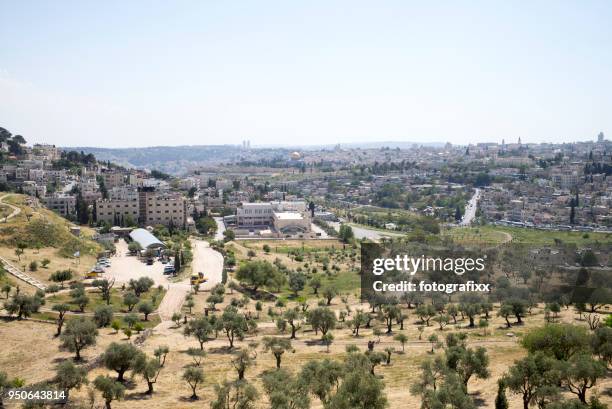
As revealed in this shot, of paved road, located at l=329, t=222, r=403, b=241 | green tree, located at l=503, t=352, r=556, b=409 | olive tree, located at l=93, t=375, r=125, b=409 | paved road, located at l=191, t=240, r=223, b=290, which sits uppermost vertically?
green tree, located at l=503, t=352, r=556, b=409

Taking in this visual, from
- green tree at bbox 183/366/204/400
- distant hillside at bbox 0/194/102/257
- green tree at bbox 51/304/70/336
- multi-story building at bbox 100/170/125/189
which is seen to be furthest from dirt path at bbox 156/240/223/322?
multi-story building at bbox 100/170/125/189

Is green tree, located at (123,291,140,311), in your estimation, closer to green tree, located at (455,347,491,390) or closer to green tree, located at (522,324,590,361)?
green tree, located at (455,347,491,390)

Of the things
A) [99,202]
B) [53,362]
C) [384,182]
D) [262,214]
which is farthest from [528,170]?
[53,362]

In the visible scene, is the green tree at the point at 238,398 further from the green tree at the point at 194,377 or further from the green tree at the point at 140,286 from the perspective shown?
the green tree at the point at 140,286

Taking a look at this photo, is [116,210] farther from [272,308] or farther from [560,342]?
[560,342]

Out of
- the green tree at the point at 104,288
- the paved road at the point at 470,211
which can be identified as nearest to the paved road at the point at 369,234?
the paved road at the point at 470,211

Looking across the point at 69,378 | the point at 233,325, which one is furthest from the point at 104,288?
the point at 69,378
